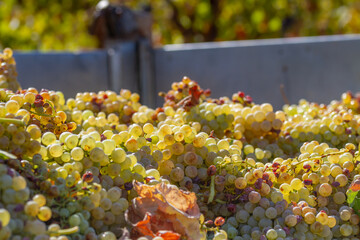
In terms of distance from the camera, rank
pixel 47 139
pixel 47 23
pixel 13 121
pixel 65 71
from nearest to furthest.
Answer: pixel 13 121
pixel 47 139
pixel 65 71
pixel 47 23

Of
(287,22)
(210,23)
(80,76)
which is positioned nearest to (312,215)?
(80,76)

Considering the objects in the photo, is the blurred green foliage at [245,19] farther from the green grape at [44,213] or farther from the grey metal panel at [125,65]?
the green grape at [44,213]

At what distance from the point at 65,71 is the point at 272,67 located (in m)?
1.43

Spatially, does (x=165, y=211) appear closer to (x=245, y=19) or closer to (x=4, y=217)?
(x=4, y=217)

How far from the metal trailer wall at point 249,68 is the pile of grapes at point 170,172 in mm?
2061

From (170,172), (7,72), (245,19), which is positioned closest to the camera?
(170,172)

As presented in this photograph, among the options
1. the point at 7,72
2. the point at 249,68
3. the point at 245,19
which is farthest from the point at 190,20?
the point at 7,72

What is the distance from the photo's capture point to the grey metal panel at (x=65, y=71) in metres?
2.96

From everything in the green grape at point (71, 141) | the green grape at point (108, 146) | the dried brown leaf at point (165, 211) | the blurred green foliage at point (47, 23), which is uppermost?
the green grape at point (71, 141)

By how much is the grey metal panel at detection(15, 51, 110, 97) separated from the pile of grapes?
5.40 ft

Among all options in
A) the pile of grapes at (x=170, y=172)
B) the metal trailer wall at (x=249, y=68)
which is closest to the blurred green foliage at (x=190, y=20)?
the metal trailer wall at (x=249, y=68)

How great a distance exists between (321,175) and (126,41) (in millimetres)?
2819

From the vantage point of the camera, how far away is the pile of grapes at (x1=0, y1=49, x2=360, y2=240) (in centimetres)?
76

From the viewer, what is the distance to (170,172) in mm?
993
